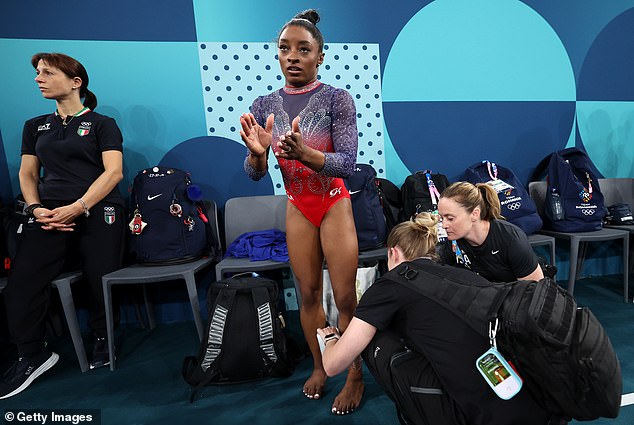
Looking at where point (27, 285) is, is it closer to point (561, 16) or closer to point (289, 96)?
point (289, 96)

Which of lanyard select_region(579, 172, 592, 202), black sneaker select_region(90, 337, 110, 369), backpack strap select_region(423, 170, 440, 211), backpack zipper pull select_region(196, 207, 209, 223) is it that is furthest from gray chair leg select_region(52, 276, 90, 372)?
lanyard select_region(579, 172, 592, 202)

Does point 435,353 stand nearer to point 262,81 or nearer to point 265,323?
point 265,323

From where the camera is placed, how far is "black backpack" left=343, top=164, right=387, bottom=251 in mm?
2238

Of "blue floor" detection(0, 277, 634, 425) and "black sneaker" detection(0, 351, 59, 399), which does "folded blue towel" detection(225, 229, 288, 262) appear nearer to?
"blue floor" detection(0, 277, 634, 425)

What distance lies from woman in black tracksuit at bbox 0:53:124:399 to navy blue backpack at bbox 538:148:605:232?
9.51 feet

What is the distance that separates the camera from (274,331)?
1714 millimetres

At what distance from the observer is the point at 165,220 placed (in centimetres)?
213

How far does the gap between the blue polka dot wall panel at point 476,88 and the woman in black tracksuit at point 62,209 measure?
1.95 meters

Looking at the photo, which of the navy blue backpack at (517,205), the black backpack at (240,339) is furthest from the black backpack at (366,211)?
the navy blue backpack at (517,205)

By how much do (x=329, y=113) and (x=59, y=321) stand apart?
7.63ft

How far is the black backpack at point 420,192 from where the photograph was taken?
8.04 feet

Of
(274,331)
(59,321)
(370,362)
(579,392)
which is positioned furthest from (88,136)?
(579,392)

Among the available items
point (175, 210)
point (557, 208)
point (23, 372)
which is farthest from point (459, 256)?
point (23, 372)

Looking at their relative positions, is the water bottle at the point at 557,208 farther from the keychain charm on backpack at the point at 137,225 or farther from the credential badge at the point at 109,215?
the credential badge at the point at 109,215
